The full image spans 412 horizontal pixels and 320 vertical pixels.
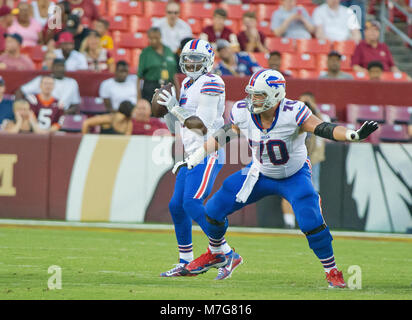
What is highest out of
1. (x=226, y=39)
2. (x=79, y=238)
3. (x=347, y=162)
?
(x=226, y=39)

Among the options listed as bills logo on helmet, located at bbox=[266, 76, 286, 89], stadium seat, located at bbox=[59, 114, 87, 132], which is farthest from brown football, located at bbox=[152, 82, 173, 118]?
stadium seat, located at bbox=[59, 114, 87, 132]

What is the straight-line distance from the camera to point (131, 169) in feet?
43.5

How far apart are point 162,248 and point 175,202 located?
245cm

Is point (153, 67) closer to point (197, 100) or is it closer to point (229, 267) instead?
point (197, 100)

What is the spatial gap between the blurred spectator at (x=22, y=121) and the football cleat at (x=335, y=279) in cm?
726

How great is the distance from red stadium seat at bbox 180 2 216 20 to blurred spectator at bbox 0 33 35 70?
11.4 ft

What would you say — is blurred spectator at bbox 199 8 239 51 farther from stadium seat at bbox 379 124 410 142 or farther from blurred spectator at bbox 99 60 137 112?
stadium seat at bbox 379 124 410 142

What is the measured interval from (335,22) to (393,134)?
3789 millimetres

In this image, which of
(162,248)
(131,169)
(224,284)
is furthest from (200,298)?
(131,169)

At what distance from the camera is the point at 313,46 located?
56.7 ft

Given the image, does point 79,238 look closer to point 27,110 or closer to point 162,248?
point 162,248

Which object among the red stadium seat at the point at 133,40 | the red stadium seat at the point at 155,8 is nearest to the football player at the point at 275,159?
the red stadium seat at the point at 133,40

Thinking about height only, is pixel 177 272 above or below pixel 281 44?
below

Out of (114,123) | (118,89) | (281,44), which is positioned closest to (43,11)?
(118,89)
